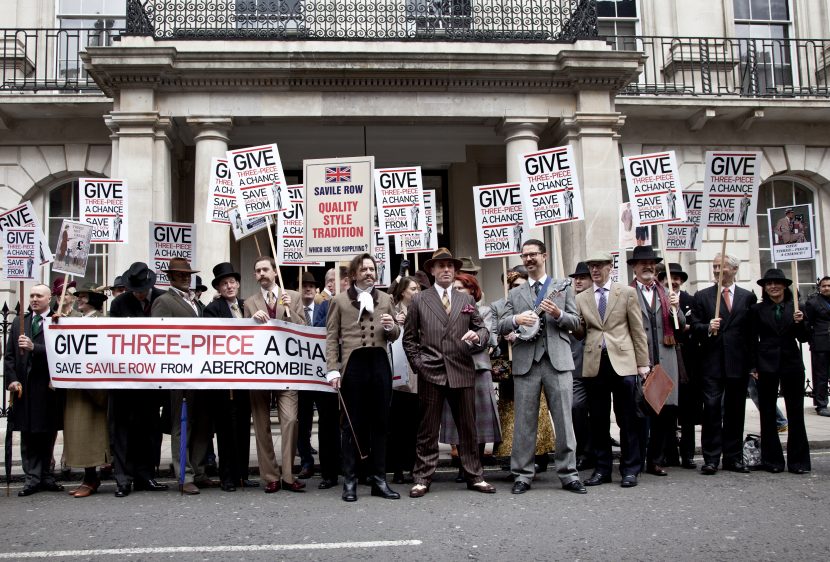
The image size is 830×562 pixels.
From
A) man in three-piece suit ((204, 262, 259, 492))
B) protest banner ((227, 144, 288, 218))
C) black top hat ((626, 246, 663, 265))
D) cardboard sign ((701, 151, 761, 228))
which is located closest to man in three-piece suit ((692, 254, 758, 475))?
black top hat ((626, 246, 663, 265))

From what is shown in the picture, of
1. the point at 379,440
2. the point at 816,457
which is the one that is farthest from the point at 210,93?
the point at 816,457

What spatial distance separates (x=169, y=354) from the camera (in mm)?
7781

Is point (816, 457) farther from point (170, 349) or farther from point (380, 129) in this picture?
point (380, 129)

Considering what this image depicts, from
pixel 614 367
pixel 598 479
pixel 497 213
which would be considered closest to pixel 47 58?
pixel 497 213

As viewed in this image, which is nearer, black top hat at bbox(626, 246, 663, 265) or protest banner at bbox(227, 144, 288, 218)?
black top hat at bbox(626, 246, 663, 265)

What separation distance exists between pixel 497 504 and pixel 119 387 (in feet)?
12.1

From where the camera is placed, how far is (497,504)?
6.89m

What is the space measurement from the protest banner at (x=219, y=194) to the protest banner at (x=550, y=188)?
12.8 feet

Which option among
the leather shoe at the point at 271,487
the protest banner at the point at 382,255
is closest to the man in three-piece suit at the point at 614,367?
the leather shoe at the point at 271,487

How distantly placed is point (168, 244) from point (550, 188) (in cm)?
531

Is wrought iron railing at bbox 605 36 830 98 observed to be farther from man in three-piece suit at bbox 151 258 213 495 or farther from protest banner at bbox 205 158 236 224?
man in three-piece suit at bbox 151 258 213 495

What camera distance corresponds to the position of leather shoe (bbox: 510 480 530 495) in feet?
24.3

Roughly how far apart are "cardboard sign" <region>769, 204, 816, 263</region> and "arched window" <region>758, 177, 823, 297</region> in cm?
924

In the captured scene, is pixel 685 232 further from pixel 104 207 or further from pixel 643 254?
pixel 104 207
